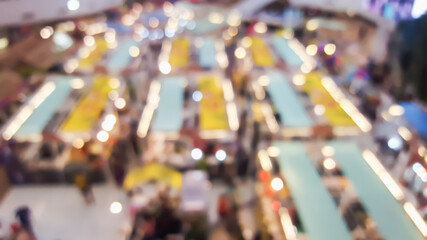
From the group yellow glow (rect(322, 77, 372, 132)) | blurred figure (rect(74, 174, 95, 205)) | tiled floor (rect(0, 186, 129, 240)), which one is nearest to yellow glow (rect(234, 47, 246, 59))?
yellow glow (rect(322, 77, 372, 132))

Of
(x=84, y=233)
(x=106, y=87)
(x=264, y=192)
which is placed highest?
(x=106, y=87)

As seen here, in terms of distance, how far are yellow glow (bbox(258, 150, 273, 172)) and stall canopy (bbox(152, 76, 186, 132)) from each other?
6.24ft

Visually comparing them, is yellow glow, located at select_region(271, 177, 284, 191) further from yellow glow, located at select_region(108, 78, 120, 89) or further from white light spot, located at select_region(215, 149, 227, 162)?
yellow glow, located at select_region(108, 78, 120, 89)

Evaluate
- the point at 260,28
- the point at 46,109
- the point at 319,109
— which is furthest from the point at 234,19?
the point at 46,109

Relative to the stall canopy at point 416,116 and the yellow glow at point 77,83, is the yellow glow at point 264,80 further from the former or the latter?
the yellow glow at point 77,83

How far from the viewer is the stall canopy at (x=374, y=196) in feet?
16.7

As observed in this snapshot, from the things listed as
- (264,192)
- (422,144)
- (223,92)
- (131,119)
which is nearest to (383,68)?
(422,144)

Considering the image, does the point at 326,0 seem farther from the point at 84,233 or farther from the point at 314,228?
the point at 84,233

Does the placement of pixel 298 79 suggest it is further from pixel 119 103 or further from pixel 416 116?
pixel 119 103

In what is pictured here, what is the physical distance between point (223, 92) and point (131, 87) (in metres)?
2.54

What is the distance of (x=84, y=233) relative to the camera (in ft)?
21.3

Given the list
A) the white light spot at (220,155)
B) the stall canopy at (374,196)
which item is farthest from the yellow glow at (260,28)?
the stall canopy at (374,196)

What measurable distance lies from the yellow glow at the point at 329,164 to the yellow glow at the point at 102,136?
4400 millimetres

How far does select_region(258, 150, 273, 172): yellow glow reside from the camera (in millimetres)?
6289
